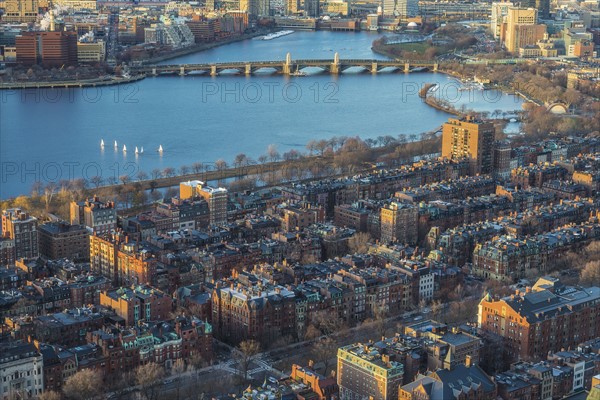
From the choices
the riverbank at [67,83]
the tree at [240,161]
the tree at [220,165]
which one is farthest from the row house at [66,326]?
the riverbank at [67,83]

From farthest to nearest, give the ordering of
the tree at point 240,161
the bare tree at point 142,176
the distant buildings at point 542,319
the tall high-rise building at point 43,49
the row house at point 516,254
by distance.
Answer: the tall high-rise building at point 43,49 < the tree at point 240,161 < the bare tree at point 142,176 < the row house at point 516,254 < the distant buildings at point 542,319

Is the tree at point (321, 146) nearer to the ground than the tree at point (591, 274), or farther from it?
farther from it

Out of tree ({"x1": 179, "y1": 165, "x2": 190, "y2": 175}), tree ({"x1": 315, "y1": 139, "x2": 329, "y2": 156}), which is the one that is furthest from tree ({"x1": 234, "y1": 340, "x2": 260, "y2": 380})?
tree ({"x1": 315, "y1": 139, "x2": 329, "y2": 156})

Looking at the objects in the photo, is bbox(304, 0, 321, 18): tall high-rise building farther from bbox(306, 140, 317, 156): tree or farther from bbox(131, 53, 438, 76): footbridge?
bbox(306, 140, 317, 156): tree

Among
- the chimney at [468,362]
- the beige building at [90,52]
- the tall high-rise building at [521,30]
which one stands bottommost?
the chimney at [468,362]

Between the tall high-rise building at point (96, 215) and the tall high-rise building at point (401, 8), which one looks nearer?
the tall high-rise building at point (96, 215)

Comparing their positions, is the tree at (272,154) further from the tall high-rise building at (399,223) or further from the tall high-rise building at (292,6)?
the tall high-rise building at (292,6)

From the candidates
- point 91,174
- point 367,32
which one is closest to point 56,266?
point 91,174

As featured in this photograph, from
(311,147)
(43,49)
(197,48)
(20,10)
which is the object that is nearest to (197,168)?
(311,147)

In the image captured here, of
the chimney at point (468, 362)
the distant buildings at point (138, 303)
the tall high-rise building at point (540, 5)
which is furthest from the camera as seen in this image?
the tall high-rise building at point (540, 5)
